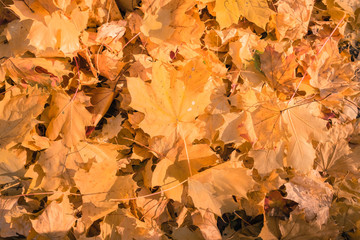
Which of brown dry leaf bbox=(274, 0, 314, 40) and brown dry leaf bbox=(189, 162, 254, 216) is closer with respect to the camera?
brown dry leaf bbox=(189, 162, 254, 216)

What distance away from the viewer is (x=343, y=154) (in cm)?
94

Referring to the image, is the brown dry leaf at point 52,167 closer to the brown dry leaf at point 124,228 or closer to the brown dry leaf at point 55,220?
the brown dry leaf at point 55,220

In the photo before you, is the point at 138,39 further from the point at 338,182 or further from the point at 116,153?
the point at 338,182

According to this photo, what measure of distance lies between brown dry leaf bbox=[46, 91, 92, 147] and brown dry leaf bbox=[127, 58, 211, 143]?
20cm

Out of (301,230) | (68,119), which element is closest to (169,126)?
(68,119)

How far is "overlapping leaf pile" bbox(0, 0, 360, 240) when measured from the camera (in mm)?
771

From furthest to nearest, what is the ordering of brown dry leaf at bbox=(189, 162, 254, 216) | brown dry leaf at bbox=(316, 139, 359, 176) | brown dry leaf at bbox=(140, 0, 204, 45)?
brown dry leaf at bbox=(316, 139, 359, 176), brown dry leaf at bbox=(140, 0, 204, 45), brown dry leaf at bbox=(189, 162, 254, 216)

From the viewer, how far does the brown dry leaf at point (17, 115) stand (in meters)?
0.78

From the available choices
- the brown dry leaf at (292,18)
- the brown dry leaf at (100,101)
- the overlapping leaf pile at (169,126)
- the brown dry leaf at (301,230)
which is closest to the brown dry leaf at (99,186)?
the overlapping leaf pile at (169,126)

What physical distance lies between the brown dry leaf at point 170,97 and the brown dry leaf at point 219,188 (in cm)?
14

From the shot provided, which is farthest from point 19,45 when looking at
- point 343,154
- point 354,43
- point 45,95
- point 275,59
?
point 354,43

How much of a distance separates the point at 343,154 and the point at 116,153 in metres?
0.79

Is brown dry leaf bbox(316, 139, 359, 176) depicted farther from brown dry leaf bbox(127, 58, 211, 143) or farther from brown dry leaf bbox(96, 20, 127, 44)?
brown dry leaf bbox(96, 20, 127, 44)

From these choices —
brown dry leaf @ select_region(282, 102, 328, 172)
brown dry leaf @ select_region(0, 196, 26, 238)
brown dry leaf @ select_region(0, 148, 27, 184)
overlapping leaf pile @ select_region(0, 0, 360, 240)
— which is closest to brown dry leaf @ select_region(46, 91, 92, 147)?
overlapping leaf pile @ select_region(0, 0, 360, 240)
